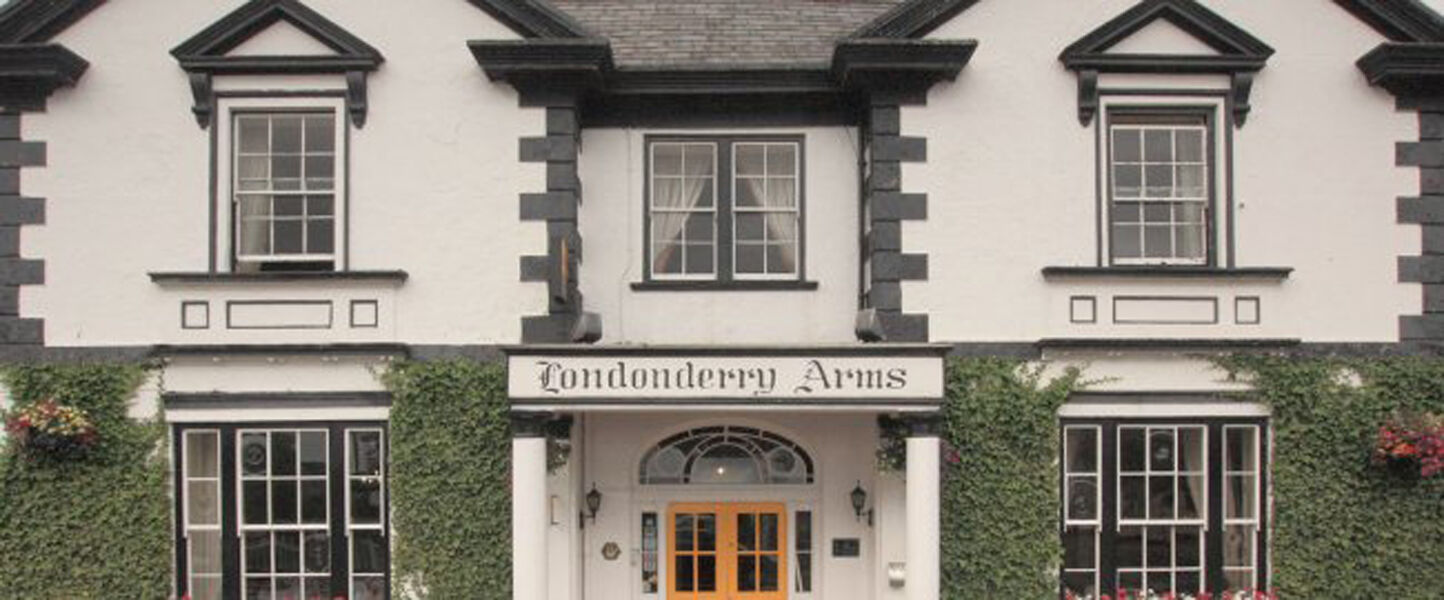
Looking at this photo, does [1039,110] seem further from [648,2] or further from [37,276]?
[37,276]

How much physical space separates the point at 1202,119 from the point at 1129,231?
121 centimetres

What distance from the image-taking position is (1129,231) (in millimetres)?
11578

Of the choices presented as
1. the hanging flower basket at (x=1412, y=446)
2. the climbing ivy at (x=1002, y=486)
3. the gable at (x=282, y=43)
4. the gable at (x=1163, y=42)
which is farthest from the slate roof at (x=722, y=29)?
the hanging flower basket at (x=1412, y=446)

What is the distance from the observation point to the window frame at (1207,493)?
36.8 ft

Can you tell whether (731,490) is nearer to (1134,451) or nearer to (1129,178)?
(1134,451)

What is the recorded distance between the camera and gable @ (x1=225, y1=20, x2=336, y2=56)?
11.3 m

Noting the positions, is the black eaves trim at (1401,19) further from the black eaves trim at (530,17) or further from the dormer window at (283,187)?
the dormer window at (283,187)

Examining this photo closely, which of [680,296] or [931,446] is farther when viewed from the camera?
[680,296]

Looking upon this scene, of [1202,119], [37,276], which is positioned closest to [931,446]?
[1202,119]

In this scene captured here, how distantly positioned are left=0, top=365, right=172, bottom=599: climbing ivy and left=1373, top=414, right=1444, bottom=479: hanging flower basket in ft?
34.7

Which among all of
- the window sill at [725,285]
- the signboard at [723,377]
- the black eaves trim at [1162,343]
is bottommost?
the signboard at [723,377]

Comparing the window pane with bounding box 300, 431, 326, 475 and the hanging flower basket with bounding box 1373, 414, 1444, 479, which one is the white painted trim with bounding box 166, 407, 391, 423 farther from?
the hanging flower basket with bounding box 1373, 414, 1444, 479

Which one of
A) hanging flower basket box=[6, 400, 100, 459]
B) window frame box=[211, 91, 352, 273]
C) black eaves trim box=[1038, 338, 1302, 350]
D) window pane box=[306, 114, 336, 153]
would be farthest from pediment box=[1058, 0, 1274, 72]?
hanging flower basket box=[6, 400, 100, 459]

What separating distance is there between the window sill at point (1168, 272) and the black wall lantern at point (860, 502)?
8.38 feet
